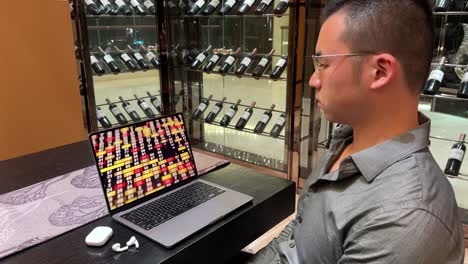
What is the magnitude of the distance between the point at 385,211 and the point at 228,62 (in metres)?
2.60

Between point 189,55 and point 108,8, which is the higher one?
point 108,8

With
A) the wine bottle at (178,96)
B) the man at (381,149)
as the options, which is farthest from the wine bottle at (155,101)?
the man at (381,149)

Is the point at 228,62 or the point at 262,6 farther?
the point at 228,62

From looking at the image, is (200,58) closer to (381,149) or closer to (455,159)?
(455,159)

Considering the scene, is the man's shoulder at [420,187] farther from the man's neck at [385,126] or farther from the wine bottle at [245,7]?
the wine bottle at [245,7]

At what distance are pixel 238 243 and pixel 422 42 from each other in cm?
75

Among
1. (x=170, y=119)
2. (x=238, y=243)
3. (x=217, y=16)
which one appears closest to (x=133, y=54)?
(x=217, y=16)

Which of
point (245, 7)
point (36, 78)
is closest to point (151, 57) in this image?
point (245, 7)

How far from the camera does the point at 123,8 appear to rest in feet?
10.7

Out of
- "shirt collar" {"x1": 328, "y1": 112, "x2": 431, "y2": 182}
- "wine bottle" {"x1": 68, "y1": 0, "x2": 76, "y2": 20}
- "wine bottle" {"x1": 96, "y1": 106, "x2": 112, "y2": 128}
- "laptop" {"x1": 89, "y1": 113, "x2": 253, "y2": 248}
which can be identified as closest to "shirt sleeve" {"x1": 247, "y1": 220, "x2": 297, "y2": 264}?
"laptop" {"x1": 89, "y1": 113, "x2": 253, "y2": 248}

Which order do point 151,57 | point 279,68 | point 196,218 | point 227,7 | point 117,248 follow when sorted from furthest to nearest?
point 151,57, point 227,7, point 279,68, point 196,218, point 117,248

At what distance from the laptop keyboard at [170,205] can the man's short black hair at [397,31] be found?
2.17ft

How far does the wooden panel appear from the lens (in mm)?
2365

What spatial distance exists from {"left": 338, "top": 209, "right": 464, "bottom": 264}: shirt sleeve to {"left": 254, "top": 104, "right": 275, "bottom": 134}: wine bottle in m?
2.39
